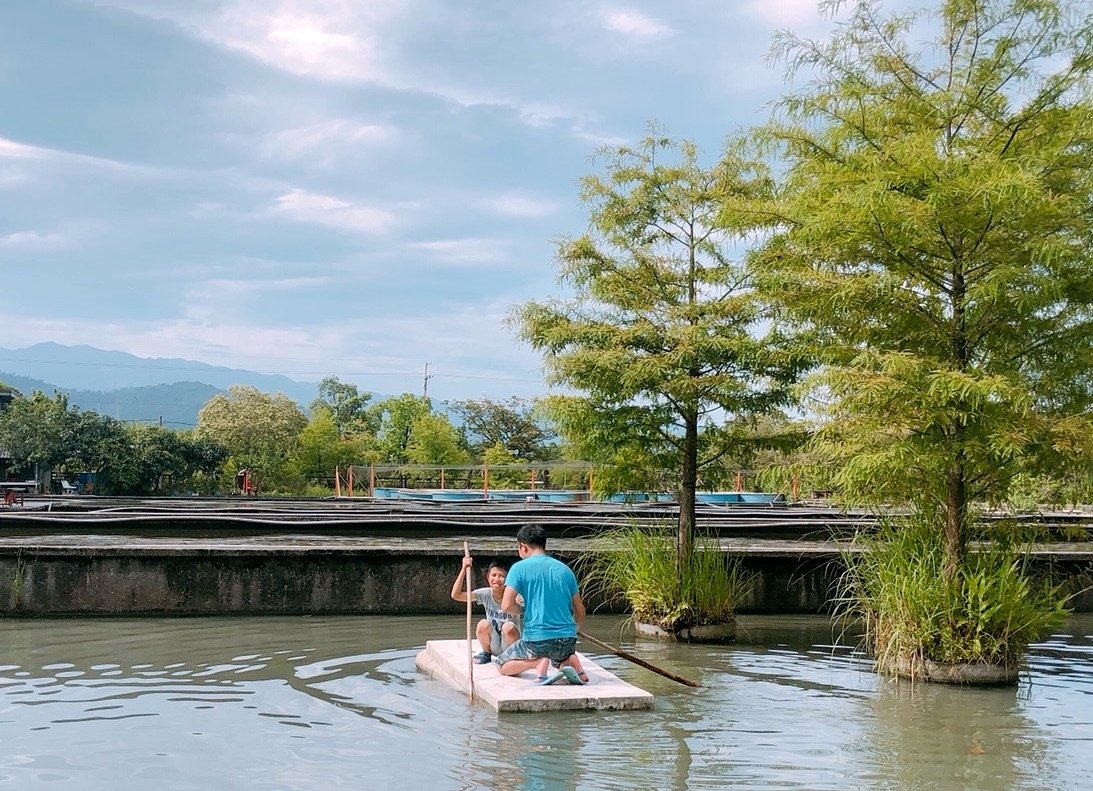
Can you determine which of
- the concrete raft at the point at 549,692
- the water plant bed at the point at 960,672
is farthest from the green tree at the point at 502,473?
the concrete raft at the point at 549,692

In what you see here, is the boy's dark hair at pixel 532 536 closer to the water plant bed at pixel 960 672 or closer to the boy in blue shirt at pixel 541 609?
the boy in blue shirt at pixel 541 609

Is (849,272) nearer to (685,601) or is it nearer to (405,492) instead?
(685,601)

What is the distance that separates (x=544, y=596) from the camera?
965 centimetres

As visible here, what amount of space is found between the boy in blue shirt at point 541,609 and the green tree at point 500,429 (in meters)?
55.4

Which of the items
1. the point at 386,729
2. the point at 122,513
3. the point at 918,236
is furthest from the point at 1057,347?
the point at 122,513

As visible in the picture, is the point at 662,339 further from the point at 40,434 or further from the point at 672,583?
the point at 40,434

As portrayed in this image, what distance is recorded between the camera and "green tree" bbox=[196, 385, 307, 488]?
2224 inches

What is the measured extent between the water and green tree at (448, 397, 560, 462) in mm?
53421

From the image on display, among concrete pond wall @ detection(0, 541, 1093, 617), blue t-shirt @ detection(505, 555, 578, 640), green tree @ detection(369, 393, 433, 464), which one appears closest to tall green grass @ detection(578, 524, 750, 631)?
concrete pond wall @ detection(0, 541, 1093, 617)

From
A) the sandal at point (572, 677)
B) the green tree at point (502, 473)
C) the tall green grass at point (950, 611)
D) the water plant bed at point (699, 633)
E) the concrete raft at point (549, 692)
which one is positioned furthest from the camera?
the green tree at point (502, 473)

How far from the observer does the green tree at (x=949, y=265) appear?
34.6 ft

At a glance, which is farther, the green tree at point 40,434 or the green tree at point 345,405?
the green tree at point 345,405

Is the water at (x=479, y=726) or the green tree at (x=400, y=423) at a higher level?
the green tree at (x=400, y=423)

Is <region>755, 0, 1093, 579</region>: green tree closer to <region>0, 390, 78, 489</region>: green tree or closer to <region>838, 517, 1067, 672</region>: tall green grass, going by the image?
<region>838, 517, 1067, 672</region>: tall green grass
